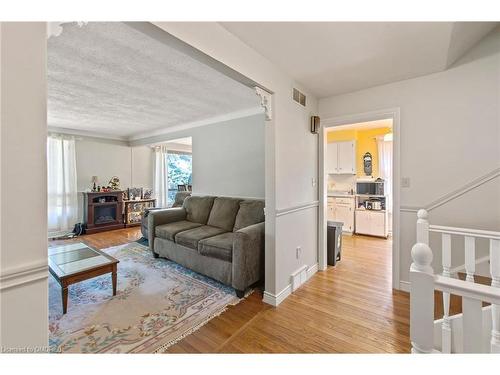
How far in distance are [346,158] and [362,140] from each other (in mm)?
631

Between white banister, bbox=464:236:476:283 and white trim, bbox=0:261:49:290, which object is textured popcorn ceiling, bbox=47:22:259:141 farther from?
white banister, bbox=464:236:476:283

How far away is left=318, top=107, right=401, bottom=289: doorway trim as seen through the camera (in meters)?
2.55

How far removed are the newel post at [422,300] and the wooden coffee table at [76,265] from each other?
258cm

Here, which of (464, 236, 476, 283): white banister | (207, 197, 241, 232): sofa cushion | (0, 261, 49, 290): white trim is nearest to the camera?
(0, 261, 49, 290): white trim

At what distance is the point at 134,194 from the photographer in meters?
6.11

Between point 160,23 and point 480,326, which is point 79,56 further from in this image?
point 480,326

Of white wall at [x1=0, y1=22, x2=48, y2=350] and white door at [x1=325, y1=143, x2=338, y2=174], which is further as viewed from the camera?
white door at [x1=325, y1=143, x2=338, y2=174]

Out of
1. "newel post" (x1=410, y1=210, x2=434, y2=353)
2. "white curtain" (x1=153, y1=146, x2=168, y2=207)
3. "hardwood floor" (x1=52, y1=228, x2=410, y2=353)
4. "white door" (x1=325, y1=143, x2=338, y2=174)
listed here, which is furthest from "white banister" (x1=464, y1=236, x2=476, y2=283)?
"white curtain" (x1=153, y1=146, x2=168, y2=207)

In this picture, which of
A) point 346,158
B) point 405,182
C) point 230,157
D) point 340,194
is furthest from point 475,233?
point 346,158

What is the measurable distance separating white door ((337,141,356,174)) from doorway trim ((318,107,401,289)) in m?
2.55

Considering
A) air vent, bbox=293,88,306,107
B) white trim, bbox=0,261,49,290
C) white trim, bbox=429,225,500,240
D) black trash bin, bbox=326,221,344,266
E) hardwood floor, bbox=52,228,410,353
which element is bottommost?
hardwood floor, bbox=52,228,410,353

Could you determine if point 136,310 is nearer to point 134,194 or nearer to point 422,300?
point 422,300
